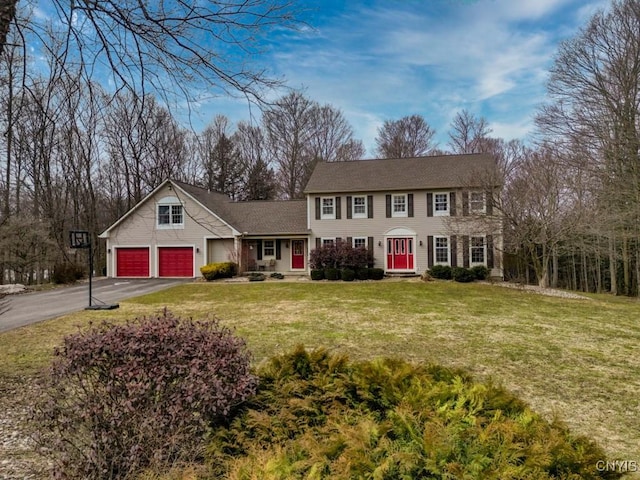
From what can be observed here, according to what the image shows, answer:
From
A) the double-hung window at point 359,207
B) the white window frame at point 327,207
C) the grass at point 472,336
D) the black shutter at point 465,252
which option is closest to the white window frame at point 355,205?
the double-hung window at point 359,207

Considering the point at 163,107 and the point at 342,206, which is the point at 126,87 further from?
the point at 342,206

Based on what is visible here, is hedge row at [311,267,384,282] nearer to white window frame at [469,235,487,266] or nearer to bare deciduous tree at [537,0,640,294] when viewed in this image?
white window frame at [469,235,487,266]

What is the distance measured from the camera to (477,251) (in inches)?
768

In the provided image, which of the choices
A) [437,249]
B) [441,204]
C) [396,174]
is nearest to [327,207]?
[396,174]

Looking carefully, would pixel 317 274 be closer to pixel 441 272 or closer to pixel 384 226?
pixel 384 226

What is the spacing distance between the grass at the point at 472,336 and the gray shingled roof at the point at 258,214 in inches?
326

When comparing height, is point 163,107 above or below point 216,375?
above

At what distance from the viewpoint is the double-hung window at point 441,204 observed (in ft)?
67.2

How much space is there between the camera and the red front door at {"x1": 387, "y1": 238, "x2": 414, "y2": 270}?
68.3ft

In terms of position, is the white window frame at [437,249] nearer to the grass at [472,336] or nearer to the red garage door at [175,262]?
the grass at [472,336]

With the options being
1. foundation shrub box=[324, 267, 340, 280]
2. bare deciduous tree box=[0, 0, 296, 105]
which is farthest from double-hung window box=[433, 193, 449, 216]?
bare deciduous tree box=[0, 0, 296, 105]

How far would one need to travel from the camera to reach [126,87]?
3477 mm

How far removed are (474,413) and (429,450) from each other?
53cm

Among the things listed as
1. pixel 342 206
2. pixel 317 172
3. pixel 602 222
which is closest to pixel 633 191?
pixel 602 222
